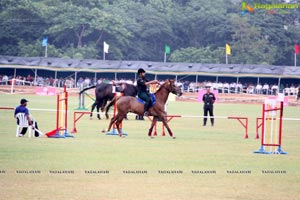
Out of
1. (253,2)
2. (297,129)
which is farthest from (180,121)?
(253,2)

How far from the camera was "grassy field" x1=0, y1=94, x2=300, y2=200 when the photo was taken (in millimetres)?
13477

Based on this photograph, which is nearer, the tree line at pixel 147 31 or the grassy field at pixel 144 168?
the grassy field at pixel 144 168

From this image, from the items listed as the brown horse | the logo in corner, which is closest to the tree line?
the logo in corner

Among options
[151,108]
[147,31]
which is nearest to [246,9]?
[147,31]

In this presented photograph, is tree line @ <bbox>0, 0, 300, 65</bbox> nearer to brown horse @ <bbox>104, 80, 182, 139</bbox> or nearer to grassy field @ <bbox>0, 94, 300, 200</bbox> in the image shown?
brown horse @ <bbox>104, 80, 182, 139</bbox>

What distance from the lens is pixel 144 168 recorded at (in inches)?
658

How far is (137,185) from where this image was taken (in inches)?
561

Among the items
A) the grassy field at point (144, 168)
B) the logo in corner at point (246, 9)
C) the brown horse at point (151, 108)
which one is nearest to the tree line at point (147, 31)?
the logo in corner at point (246, 9)

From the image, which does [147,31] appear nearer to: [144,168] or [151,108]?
[151,108]

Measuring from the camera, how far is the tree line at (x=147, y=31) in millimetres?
93500

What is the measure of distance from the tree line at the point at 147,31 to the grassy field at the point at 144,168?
2655 inches

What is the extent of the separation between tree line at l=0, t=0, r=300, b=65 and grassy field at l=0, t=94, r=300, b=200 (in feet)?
221

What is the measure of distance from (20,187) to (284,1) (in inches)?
3943

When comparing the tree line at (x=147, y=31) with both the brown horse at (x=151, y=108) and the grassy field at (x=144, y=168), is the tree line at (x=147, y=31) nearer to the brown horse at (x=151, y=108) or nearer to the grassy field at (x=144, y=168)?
the brown horse at (x=151, y=108)
